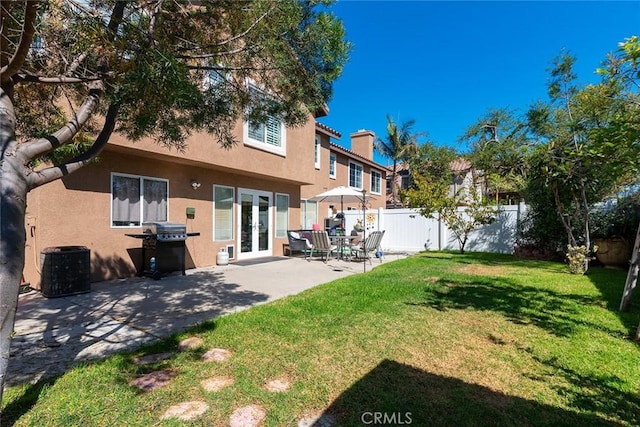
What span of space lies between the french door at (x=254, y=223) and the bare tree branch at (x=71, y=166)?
915 cm

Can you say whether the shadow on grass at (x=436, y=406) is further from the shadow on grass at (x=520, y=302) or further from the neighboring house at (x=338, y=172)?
the neighboring house at (x=338, y=172)

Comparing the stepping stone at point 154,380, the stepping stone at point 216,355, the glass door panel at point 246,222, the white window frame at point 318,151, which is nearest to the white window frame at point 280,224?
the glass door panel at point 246,222

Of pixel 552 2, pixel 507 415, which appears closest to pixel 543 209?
pixel 552 2

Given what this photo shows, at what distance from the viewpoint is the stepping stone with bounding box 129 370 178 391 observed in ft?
10.6

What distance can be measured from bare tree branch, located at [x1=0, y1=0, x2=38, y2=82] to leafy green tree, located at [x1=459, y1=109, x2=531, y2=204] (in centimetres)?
1545

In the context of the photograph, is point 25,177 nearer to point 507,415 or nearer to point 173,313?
point 173,313

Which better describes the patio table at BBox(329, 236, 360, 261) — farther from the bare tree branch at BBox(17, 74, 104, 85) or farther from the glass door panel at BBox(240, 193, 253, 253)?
the bare tree branch at BBox(17, 74, 104, 85)

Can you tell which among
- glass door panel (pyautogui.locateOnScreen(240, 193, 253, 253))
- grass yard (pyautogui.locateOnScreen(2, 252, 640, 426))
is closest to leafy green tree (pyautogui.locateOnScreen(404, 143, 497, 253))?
glass door panel (pyautogui.locateOnScreen(240, 193, 253, 253))

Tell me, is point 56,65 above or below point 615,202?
above

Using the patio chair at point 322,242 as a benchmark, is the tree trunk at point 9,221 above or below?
above

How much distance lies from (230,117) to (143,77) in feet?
6.44

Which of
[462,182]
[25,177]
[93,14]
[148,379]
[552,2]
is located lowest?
[148,379]

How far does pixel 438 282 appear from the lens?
26.5ft

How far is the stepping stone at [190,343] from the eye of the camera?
4.14 metres
